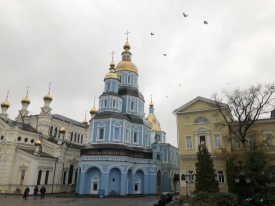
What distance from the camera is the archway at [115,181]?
26994mm

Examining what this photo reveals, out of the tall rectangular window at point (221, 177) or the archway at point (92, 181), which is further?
the archway at point (92, 181)

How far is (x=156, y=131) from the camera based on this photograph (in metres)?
49.6

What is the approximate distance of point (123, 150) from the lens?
92.9 ft

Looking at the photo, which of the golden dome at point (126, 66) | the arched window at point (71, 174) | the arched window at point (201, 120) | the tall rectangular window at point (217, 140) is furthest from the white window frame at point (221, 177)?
the arched window at point (71, 174)

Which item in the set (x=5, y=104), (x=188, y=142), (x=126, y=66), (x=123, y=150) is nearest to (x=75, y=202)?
(x=123, y=150)

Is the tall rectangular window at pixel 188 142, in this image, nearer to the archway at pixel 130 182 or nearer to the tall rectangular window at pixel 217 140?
the tall rectangular window at pixel 217 140

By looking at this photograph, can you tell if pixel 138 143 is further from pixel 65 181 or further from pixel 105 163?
pixel 65 181

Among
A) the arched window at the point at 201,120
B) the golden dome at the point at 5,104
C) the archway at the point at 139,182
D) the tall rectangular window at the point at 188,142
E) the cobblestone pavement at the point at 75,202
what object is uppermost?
the golden dome at the point at 5,104

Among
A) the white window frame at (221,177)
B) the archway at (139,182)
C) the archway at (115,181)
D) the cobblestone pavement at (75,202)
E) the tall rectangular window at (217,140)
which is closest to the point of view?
the cobblestone pavement at (75,202)

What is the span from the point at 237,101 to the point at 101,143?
17669 mm

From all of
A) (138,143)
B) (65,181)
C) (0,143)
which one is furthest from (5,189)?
(138,143)

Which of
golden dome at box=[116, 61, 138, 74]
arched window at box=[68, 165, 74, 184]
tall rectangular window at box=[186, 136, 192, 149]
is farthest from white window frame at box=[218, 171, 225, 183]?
arched window at box=[68, 165, 74, 184]

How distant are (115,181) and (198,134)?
11715 mm

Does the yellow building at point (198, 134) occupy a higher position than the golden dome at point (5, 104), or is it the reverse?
the golden dome at point (5, 104)
